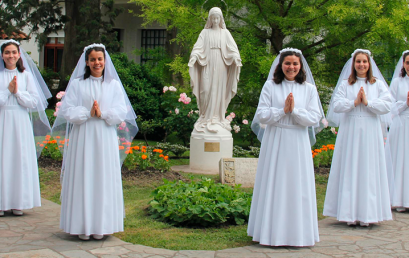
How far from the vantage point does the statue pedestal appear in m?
9.78

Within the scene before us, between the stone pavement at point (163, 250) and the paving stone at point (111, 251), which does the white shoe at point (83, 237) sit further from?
the paving stone at point (111, 251)

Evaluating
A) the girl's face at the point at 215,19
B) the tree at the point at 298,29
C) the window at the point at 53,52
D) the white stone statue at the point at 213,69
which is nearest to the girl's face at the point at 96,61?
the white stone statue at the point at 213,69

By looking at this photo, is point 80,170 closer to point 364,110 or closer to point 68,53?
point 364,110

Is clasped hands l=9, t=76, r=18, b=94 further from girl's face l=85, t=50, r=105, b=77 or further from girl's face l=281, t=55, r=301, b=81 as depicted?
girl's face l=281, t=55, r=301, b=81

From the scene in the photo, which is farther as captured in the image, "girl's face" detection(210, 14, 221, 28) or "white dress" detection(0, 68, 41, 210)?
"girl's face" detection(210, 14, 221, 28)

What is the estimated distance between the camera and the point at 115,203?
520cm

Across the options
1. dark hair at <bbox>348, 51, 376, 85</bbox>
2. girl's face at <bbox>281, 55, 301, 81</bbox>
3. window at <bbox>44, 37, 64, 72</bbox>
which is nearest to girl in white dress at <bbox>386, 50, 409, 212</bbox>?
dark hair at <bbox>348, 51, 376, 85</bbox>

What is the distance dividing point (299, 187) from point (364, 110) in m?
1.75

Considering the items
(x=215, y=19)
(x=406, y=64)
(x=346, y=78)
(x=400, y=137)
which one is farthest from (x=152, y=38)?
(x=346, y=78)

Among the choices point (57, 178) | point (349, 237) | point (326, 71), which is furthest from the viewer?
point (326, 71)

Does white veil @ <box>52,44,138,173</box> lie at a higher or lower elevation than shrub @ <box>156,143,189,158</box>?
higher

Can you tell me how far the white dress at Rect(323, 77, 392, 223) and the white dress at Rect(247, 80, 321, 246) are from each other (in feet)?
3.66

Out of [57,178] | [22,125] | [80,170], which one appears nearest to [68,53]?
[57,178]

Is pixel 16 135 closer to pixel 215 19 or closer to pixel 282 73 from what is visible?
pixel 282 73
